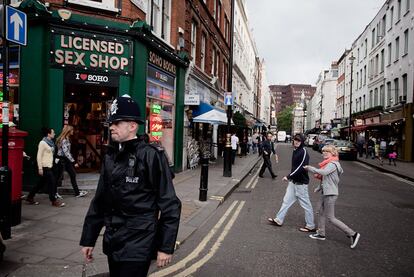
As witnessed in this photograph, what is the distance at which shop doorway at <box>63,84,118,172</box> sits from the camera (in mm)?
11812

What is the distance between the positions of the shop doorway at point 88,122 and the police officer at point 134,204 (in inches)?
363

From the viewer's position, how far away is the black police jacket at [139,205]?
257 cm

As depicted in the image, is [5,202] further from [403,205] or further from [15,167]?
[403,205]

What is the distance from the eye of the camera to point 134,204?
2611 mm

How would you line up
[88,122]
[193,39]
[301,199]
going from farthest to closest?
1. [193,39]
2. [88,122]
3. [301,199]

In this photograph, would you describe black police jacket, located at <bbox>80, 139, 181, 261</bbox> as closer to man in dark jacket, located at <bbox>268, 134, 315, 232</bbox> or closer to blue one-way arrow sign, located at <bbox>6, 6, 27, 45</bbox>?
blue one-way arrow sign, located at <bbox>6, 6, 27, 45</bbox>

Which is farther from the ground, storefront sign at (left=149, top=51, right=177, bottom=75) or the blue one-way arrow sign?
storefront sign at (left=149, top=51, right=177, bottom=75)

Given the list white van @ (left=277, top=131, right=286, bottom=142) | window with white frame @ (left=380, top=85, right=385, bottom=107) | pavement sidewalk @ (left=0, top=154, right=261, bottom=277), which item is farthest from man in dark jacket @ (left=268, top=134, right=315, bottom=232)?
white van @ (left=277, top=131, right=286, bottom=142)

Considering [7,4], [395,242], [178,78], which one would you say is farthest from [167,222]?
[178,78]

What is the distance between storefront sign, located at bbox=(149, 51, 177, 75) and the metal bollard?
7.34 meters

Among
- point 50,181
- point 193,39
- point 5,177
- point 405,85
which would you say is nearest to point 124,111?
point 5,177

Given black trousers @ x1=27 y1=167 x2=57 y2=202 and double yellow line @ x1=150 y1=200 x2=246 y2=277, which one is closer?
double yellow line @ x1=150 y1=200 x2=246 y2=277

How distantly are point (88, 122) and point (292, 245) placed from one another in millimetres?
8892

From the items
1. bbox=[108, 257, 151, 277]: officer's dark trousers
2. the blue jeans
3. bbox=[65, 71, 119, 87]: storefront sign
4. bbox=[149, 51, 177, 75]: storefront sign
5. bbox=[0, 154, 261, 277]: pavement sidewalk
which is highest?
bbox=[149, 51, 177, 75]: storefront sign
